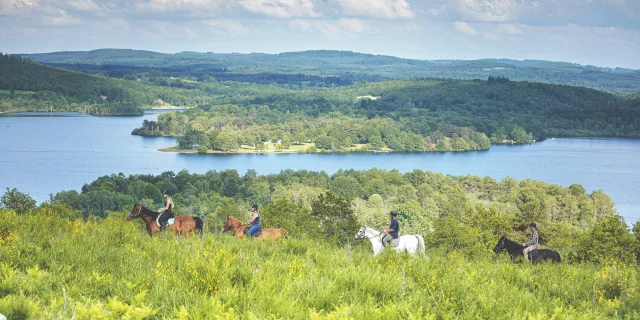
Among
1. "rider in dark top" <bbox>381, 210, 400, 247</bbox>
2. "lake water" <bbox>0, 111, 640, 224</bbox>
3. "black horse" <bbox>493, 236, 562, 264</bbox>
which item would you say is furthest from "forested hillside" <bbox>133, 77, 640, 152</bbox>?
"rider in dark top" <bbox>381, 210, 400, 247</bbox>

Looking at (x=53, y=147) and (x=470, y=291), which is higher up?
(x=470, y=291)

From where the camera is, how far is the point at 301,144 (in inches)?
4673

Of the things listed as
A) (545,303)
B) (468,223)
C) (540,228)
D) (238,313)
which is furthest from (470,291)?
(540,228)

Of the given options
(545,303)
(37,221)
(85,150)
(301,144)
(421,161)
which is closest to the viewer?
(545,303)

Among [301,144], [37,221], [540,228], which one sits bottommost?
[301,144]

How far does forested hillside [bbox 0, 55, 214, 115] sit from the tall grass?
153m

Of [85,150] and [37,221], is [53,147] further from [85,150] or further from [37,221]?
[37,221]

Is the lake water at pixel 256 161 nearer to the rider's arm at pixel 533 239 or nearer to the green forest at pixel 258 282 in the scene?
the rider's arm at pixel 533 239

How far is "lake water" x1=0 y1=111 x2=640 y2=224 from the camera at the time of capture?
7194cm

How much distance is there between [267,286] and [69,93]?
17720 cm

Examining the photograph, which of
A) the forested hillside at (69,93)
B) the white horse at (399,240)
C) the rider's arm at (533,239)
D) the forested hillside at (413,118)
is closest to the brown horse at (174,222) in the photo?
the white horse at (399,240)

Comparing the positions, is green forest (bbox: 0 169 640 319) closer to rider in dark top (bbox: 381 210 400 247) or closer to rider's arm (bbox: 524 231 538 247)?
rider in dark top (bbox: 381 210 400 247)

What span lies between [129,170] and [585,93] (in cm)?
14515

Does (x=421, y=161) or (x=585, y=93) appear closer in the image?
(x=421, y=161)
